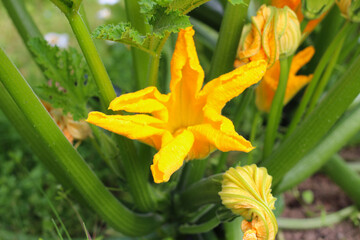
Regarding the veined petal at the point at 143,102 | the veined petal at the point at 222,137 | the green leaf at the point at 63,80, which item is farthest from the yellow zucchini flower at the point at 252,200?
the green leaf at the point at 63,80

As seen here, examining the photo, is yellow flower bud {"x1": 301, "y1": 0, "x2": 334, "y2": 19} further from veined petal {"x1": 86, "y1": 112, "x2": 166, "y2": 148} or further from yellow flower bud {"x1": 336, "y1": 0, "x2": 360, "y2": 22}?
veined petal {"x1": 86, "y1": 112, "x2": 166, "y2": 148}

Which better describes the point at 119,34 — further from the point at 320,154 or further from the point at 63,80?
the point at 320,154

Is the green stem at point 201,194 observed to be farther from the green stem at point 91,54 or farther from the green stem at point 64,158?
the green stem at point 91,54

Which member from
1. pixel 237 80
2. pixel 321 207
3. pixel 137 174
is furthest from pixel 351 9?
pixel 321 207

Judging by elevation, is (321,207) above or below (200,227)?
below

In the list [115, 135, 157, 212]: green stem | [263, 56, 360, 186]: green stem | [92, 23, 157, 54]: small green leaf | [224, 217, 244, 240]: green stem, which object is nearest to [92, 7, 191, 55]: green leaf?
[92, 23, 157, 54]: small green leaf

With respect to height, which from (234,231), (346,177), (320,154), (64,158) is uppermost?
(64,158)
